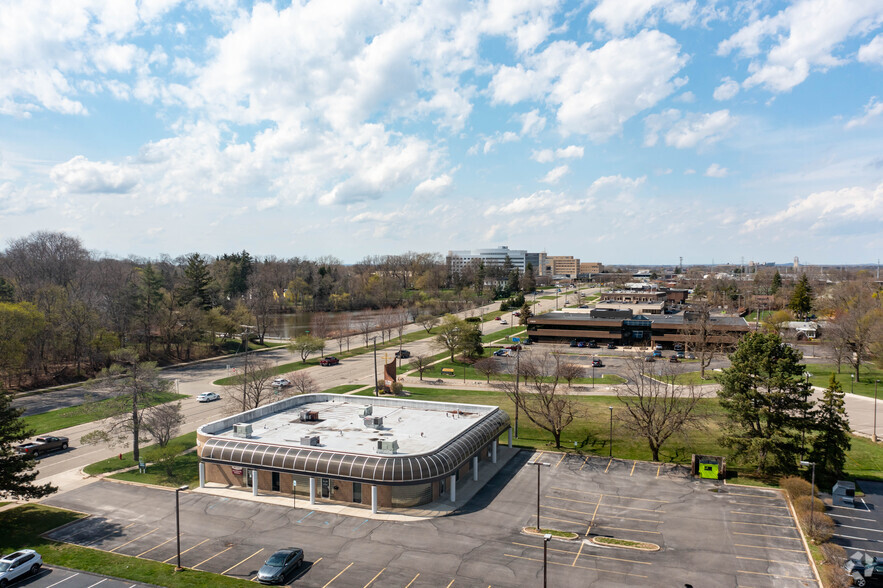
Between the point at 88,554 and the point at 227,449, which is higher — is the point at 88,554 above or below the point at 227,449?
below

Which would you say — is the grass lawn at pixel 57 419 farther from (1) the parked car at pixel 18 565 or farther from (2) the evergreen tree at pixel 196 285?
(2) the evergreen tree at pixel 196 285

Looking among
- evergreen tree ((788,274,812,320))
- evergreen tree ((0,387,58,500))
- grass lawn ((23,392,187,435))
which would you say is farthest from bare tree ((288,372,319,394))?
evergreen tree ((788,274,812,320))

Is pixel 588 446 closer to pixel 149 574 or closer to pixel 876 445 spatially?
pixel 876 445

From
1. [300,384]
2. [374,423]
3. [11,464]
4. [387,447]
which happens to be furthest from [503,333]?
[11,464]

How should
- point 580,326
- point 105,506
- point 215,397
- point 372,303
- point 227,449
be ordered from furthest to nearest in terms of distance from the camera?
1. point 372,303
2. point 580,326
3. point 215,397
4. point 227,449
5. point 105,506

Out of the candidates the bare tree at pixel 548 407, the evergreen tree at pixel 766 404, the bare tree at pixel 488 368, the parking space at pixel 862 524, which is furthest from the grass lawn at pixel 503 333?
the parking space at pixel 862 524

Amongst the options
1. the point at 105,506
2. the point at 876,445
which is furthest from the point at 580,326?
the point at 105,506

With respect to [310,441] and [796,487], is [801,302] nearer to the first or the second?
[796,487]

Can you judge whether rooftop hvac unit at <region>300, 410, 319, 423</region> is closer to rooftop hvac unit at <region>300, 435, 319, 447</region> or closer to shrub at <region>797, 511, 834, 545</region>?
rooftop hvac unit at <region>300, 435, 319, 447</region>
